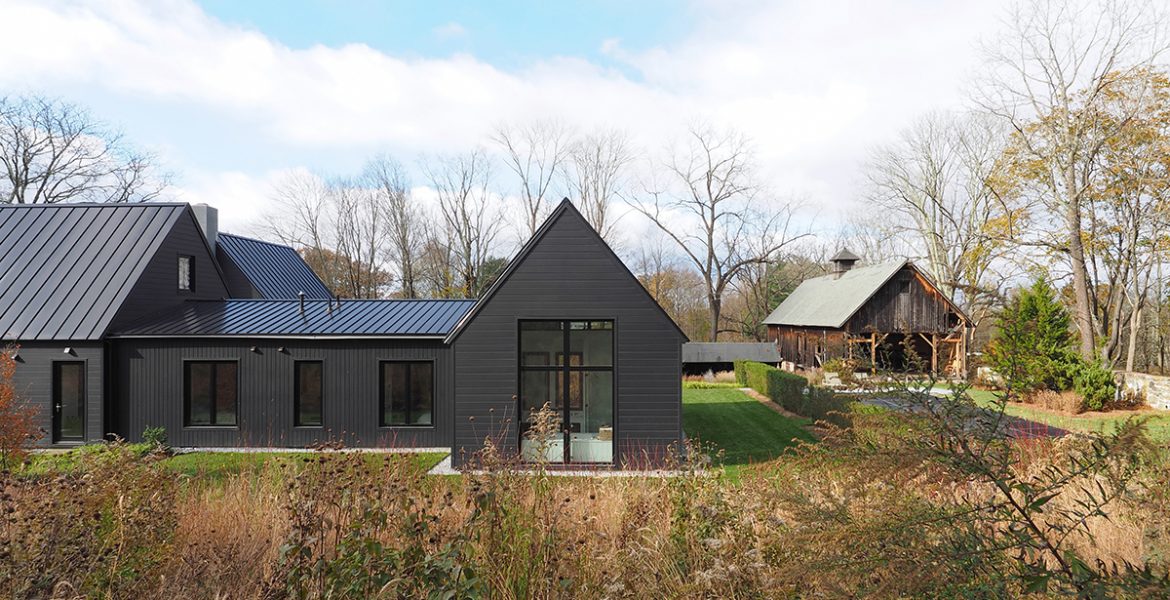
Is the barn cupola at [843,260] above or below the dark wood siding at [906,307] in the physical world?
above

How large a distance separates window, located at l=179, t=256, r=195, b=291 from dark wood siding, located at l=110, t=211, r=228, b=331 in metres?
0.11

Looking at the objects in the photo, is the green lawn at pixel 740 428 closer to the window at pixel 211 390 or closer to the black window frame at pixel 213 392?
the black window frame at pixel 213 392

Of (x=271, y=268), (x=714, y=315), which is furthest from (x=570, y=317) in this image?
(x=714, y=315)

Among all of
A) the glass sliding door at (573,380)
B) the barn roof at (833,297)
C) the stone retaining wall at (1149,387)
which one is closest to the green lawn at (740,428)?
the glass sliding door at (573,380)

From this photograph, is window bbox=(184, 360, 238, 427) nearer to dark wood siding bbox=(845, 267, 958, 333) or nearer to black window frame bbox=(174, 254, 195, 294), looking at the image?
black window frame bbox=(174, 254, 195, 294)

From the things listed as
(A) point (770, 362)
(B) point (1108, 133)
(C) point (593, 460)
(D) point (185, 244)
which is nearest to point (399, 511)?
(C) point (593, 460)

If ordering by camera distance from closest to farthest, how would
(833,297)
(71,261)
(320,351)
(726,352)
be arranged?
(320,351)
(71,261)
(726,352)
(833,297)

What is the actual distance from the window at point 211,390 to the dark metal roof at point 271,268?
7.84 meters

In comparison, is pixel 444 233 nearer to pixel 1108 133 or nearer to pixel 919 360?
pixel 1108 133

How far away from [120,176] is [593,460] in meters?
35.4

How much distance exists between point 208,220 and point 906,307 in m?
29.0

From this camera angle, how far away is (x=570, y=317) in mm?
12617

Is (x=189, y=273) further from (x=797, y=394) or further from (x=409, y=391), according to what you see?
(x=797, y=394)

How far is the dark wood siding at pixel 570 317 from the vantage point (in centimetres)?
1255
